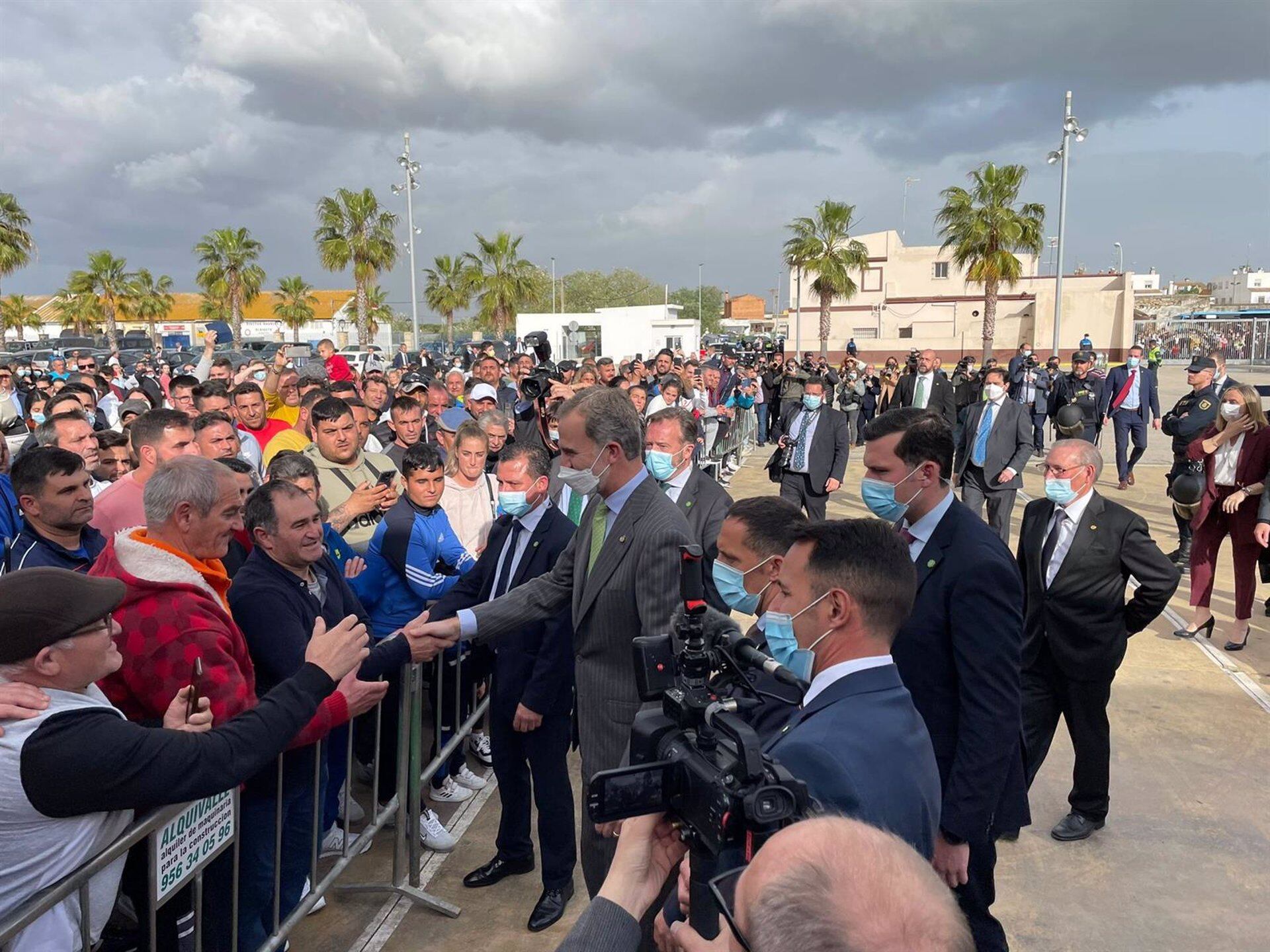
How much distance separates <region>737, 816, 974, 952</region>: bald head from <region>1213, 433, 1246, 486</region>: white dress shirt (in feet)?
23.1

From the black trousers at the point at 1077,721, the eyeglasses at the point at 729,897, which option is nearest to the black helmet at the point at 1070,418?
the black trousers at the point at 1077,721

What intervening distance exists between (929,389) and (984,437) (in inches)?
229

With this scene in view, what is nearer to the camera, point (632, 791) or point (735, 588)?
point (632, 791)

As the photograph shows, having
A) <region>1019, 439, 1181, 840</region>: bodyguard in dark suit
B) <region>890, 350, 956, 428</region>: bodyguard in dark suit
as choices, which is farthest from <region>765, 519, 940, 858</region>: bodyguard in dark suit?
<region>890, 350, 956, 428</region>: bodyguard in dark suit

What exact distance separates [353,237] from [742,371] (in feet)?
71.8

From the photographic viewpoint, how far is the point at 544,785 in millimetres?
3756

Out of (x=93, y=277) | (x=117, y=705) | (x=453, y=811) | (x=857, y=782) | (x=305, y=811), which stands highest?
(x=93, y=277)

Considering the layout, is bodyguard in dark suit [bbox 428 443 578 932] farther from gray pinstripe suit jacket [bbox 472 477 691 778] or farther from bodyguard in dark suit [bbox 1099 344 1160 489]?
bodyguard in dark suit [bbox 1099 344 1160 489]

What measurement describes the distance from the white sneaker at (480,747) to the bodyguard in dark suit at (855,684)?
317 cm

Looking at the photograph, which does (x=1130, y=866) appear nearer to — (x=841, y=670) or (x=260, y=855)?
(x=841, y=670)

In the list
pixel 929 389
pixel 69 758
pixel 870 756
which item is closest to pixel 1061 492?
pixel 870 756

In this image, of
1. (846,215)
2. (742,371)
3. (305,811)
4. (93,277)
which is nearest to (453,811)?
(305,811)

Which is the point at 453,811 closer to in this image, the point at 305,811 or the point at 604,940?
the point at 305,811

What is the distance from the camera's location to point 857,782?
173 centimetres
